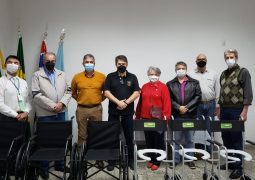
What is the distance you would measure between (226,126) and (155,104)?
101 centimetres

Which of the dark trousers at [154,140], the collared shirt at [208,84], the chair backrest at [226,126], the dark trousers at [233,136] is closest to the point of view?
the chair backrest at [226,126]

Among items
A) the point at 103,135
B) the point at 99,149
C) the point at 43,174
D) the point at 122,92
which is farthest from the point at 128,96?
the point at 43,174

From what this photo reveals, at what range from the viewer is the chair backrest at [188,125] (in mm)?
3443

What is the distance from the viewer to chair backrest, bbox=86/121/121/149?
3516 mm

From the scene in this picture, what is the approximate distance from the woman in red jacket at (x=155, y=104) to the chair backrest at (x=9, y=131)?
65.1 inches

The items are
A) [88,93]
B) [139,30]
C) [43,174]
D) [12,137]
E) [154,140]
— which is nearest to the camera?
[12,137]

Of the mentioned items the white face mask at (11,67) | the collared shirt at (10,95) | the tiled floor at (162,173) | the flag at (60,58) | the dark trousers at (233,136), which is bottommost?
the tiled floor at (162,173)

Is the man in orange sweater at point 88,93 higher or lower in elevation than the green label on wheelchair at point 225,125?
higher

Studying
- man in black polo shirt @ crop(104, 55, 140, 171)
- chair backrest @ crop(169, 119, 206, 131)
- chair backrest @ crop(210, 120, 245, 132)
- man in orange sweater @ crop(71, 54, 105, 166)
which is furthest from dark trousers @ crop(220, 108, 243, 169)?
man in orange sweater @ crop(71, 54, 105, 166)

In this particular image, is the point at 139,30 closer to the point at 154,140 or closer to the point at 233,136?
the point at 154,140

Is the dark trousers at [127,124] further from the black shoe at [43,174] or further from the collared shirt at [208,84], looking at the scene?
the collared shirt at [208,84]

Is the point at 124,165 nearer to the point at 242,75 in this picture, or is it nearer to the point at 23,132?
the point at 23,132

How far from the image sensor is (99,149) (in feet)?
11.5

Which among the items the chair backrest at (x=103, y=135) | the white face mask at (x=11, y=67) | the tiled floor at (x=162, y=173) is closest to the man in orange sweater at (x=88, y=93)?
the tiled floor at (x=162, y=173)
